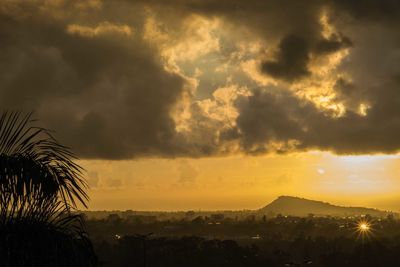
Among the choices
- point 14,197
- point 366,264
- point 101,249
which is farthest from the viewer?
point 101,249

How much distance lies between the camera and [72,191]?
29.7ft

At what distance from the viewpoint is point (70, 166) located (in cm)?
912

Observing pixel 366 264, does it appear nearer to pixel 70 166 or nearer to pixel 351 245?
pixel 351 245

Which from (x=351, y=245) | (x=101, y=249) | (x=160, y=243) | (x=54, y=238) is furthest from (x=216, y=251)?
(x=54, y=238)

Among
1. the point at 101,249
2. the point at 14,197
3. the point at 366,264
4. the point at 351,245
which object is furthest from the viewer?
the point at 351,245

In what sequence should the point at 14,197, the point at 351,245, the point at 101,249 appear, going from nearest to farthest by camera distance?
1. the point at 14,197
2. the point at 101,249
3. the point at 351,245

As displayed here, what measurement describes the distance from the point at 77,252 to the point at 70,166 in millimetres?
1192

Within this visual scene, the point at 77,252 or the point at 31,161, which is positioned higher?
the point at 31,161

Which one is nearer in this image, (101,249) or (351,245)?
(101,249)

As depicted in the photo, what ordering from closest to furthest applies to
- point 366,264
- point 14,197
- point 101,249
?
point 14,197 < point 366,264 < point 101,249

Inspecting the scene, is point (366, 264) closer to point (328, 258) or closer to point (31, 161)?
point (328, 258)

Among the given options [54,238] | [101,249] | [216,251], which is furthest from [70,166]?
[101,249]

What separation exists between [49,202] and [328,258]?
360 ft

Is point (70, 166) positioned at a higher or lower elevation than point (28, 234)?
higher
